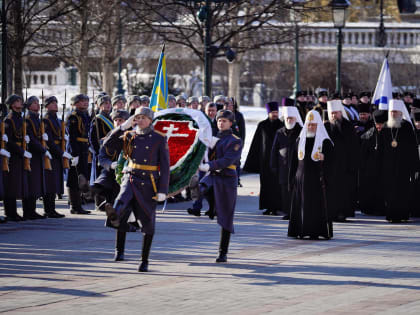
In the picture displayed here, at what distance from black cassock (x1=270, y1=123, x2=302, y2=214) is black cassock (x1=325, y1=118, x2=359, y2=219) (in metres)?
0.57

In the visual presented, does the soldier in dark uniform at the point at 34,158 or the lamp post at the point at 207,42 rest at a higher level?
the lamp post at the point at 207,42

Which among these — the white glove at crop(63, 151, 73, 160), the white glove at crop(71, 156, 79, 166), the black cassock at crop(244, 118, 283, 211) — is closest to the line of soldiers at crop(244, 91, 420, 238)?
the black cassock at crop(244, 118, 283, 211)

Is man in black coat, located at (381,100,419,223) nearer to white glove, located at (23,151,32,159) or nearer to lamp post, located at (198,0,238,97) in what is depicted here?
white glove, located at (23,151,32,159)

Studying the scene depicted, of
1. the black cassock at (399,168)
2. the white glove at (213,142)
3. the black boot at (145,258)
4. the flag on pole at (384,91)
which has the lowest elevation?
the black boot at (145,258)

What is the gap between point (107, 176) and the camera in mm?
14125

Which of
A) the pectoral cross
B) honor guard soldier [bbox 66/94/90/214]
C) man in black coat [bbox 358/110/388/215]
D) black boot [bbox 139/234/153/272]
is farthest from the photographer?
man in black coat [bbox 358/110/388/215]

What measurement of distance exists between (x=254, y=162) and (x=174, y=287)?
8327 mm

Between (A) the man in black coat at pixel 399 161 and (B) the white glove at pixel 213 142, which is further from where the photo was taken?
(A) the man in black coat at pixel 399 161

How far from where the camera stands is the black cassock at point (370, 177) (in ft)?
62.3

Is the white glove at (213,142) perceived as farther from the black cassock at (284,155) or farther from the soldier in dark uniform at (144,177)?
the black cassock at (284,155)

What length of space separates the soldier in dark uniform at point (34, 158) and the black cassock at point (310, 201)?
4.08 m

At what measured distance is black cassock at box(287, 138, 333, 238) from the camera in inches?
606

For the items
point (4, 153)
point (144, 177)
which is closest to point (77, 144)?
point (4, 153)

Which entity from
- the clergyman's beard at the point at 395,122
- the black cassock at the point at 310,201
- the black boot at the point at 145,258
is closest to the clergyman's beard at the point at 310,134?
the black cassock at the point at 310,201
